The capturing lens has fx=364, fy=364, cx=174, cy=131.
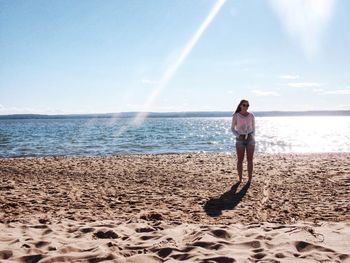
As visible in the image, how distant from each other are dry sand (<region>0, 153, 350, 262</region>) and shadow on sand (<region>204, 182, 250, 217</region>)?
22mm

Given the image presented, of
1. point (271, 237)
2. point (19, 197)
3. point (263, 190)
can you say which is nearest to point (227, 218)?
point (271, 237)

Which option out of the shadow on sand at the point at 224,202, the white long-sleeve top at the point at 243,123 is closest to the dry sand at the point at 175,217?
the shadow on sand at the point at 224,202

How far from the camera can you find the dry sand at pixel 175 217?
4.64 m

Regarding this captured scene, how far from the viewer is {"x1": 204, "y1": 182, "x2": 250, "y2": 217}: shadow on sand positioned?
7365mm

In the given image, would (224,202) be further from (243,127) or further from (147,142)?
(147,142)

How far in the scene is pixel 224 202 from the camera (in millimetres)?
8117

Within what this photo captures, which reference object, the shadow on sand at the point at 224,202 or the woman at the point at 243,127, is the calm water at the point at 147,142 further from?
the shadow on sand at the point at 224,202

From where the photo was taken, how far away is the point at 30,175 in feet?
40.8

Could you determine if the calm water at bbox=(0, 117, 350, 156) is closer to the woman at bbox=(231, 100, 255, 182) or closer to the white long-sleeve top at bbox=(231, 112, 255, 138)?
the woman at bbox=(231, 100, 255, 182)

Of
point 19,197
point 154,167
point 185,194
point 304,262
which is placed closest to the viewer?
point 304,262

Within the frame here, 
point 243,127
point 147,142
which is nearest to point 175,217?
point 243,127

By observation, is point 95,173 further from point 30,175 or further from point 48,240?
point 48,240

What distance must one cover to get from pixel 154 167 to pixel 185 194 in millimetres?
5615

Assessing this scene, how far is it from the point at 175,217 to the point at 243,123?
405 cm
